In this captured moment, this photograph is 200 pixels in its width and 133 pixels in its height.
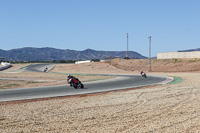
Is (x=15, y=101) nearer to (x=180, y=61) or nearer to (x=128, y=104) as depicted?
(x=128, y=104)

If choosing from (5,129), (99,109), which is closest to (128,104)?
(99,109)

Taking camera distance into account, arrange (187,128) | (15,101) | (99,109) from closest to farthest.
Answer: (187,128) → (99,109) → (15,101)

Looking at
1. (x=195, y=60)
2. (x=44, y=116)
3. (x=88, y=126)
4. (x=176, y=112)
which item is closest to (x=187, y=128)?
(x=176, y=112)

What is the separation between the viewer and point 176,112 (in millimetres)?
11781

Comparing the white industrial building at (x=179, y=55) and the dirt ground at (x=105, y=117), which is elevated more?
the white industrial building at (x=179, y=55)

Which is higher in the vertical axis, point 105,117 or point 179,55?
point 179,55

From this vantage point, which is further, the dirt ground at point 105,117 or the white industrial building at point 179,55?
the white industrial building at point 179,55

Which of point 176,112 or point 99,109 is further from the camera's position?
point 99,109

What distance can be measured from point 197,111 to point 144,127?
12.9 ft

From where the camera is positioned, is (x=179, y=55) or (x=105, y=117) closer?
(x=105, y=117)

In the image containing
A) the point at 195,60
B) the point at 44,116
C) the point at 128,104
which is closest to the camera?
the point at 44,116

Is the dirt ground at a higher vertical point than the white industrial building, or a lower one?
lower

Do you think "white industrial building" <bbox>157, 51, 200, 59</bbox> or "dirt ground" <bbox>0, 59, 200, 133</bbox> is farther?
"white industrial building" <bbox>157, 51, 200, 59</bbox>

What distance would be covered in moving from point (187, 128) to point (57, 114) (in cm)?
551
